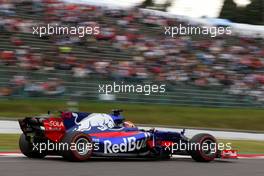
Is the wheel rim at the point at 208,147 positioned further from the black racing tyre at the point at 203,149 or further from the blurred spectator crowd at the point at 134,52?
the blurred spectator crowd at the point at 134,52

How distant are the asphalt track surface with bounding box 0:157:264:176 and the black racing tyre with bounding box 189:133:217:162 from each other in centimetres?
16

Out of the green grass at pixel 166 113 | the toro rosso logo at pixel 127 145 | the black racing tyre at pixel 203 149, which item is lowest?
the green grass at pixel 166 113

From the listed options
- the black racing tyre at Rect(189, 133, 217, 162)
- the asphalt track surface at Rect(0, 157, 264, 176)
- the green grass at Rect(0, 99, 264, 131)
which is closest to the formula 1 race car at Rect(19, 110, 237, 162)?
the black racing tyre at Rect(189, 133, 217, 162)

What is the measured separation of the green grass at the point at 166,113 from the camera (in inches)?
788

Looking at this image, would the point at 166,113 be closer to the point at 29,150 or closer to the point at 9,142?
the point at 9,142

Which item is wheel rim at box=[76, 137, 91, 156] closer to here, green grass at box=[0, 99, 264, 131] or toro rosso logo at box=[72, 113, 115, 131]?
toro rosso logo at box=[72, 113, 115, 131]

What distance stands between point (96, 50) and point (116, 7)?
4.68 metres

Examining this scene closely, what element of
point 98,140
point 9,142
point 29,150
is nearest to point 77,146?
point 98,140

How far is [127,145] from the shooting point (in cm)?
1012

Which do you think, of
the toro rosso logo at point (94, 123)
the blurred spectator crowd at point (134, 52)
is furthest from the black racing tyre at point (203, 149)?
the blurred spectator crowd at point (134, 52)

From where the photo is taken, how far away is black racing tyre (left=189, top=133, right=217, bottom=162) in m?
10.8

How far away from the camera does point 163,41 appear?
2555 centimetres

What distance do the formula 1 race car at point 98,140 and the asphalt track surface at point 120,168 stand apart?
0.59ft

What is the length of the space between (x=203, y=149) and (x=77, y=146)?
8.96ft
